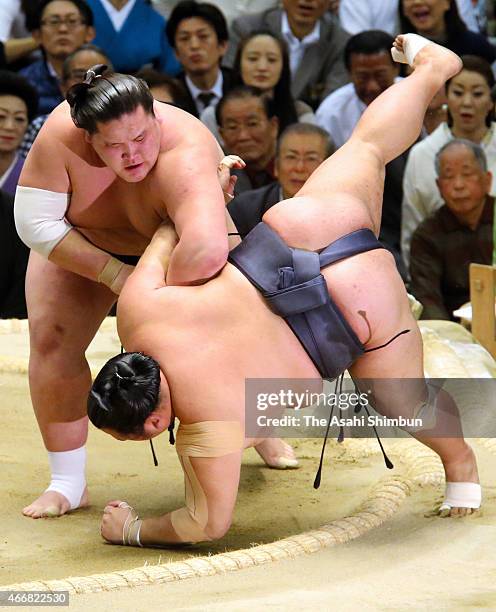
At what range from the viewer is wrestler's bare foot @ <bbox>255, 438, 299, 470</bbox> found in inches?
124

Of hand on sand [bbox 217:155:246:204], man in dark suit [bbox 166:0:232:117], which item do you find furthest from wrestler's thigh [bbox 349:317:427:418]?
man in dark suit [bbox 166:0:232:117]

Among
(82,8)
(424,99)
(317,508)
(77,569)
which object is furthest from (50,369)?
(82,8)

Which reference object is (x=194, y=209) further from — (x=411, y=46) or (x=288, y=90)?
(x=288, y=90)

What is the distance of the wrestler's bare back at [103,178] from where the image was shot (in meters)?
2.41

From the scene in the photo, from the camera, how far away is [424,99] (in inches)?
102

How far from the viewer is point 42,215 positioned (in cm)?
253

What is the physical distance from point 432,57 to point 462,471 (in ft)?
3.12

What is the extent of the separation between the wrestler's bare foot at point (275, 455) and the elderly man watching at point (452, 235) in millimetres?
1385

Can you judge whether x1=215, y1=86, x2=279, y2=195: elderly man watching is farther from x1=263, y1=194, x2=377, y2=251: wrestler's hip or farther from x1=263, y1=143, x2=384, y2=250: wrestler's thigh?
x1=263, y1=194, x2=377, y2=251: wrestler's hip

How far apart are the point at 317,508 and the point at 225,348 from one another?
71cm

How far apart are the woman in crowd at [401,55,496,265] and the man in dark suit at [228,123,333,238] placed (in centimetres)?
54

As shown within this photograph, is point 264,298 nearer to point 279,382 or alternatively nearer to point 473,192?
point 279,382

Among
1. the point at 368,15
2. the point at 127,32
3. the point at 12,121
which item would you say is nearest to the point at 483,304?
the point at 12,121

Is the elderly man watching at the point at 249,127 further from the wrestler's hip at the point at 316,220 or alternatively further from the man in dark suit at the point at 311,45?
the wrestler's hip at the point at 316,220
